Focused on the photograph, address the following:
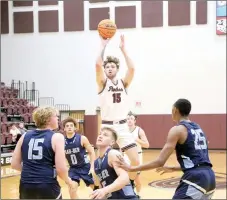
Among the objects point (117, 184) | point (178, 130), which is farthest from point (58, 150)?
point (178, 130)

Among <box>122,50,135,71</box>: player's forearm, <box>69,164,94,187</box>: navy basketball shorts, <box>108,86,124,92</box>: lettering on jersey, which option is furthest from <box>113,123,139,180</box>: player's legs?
<box>69,164,94,187</box>: navy basketball shorts

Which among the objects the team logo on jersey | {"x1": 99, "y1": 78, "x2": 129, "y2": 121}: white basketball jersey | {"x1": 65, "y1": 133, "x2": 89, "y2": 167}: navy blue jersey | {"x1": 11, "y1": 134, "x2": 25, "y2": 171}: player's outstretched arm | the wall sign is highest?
the wall sign

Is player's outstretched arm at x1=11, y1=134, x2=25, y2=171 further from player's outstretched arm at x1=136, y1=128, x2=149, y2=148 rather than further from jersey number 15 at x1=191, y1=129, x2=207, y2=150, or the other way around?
player's outstretched arm at x1=136, y1=128, x2=149, y2=148

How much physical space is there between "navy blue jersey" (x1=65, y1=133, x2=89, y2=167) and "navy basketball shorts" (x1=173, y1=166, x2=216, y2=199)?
2029 millimetres

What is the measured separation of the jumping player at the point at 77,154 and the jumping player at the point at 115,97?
535 mm

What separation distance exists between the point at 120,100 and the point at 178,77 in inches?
392

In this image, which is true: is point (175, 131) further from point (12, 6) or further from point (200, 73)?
point (200, 73)

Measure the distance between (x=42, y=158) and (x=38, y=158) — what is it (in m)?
0.03

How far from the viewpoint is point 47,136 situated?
3344 millimetres

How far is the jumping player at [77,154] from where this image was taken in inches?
198

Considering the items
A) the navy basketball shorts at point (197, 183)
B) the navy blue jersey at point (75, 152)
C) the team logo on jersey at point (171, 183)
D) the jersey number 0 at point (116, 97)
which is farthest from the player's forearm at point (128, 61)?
the team logo on jersey at point (171, 183)

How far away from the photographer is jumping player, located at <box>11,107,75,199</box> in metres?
3.33

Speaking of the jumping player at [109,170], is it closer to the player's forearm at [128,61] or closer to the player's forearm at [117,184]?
the player's forearm at [117,184]

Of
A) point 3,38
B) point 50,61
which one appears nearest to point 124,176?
point 3,38
